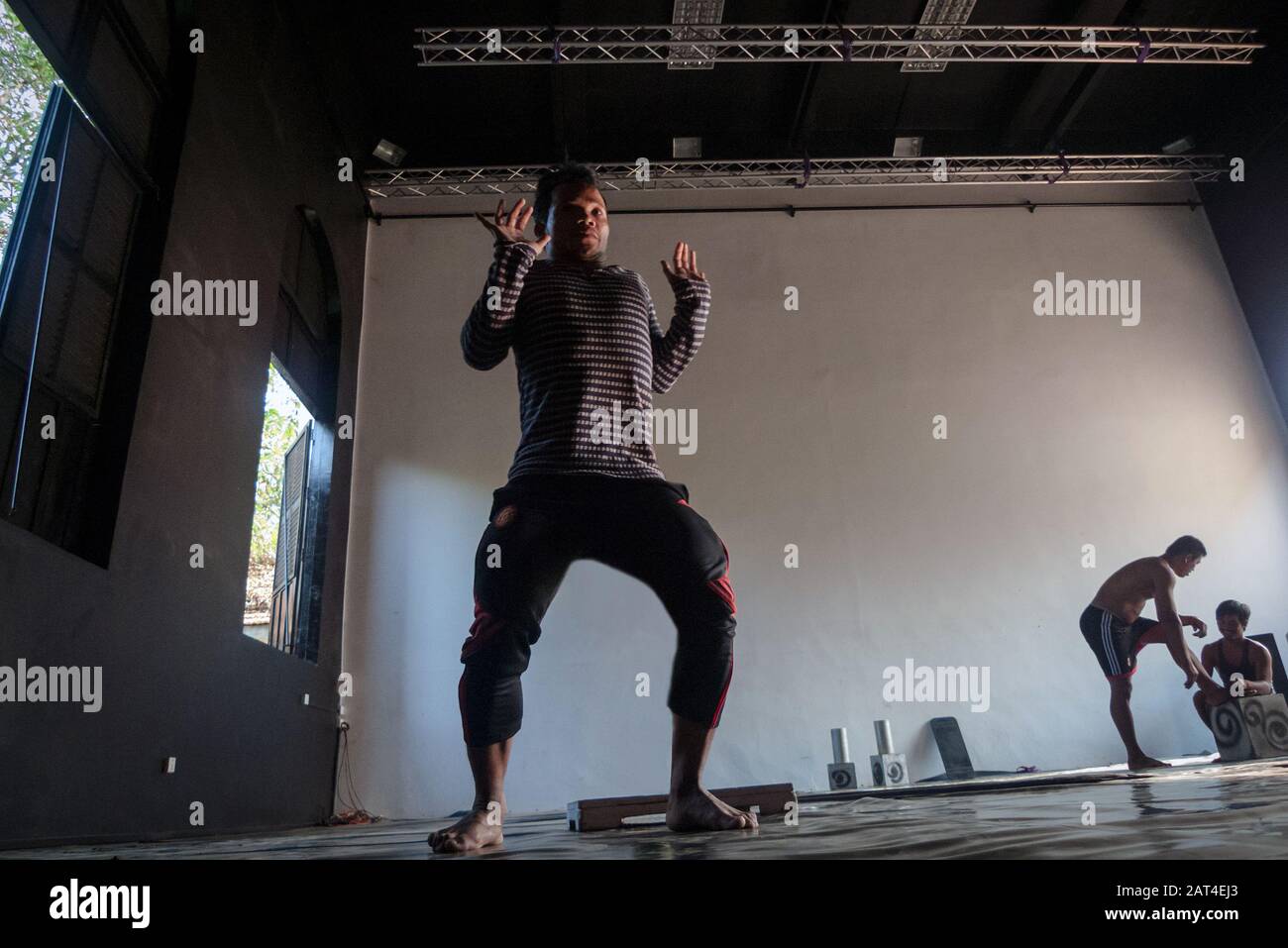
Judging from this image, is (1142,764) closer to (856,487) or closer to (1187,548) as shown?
(1187,548)

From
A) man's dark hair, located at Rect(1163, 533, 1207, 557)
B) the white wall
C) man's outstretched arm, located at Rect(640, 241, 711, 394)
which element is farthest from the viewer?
the white wall

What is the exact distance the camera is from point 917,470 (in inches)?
259

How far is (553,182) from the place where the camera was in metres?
1.79

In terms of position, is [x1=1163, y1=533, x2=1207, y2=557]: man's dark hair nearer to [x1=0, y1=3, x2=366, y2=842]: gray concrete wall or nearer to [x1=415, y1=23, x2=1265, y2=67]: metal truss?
[x1=415, y1=23, x2=1265, y2=67]: metal truss

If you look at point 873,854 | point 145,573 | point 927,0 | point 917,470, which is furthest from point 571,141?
point 873,854

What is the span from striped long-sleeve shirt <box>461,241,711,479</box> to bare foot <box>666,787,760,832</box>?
1.81ft

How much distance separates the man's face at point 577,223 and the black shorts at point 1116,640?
167 inches

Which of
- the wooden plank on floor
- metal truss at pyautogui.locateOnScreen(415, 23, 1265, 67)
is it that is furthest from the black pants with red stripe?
metal truss at pyautogui.locateOnScreen(415, 23, 1265, 67)

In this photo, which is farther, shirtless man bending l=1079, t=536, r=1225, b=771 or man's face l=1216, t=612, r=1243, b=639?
man's face l=1216, t=612, r=1243, b=639

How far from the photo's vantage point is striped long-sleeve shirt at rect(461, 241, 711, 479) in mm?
1504

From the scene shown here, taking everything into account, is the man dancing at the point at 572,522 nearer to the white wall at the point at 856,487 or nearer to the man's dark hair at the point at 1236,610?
the white wall at the point at 856,487

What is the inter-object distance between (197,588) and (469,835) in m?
2.88
